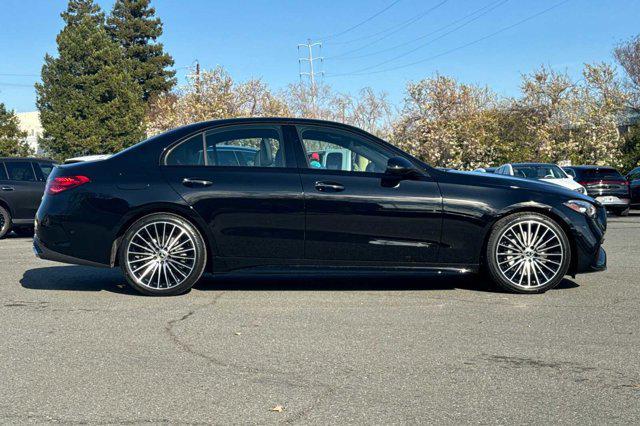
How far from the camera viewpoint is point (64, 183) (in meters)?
7.08

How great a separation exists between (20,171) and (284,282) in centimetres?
939

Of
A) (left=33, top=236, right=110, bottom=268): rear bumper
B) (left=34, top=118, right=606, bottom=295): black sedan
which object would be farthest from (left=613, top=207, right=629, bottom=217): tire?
(left=33, top=236, right=110, bottom=268): rear bumper

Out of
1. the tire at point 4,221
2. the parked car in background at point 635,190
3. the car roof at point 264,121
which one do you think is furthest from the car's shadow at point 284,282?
the parked car in background at point 635,190

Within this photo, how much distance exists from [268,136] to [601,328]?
11.1 feet

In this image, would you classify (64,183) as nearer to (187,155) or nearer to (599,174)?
(187,155)

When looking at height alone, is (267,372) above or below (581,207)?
below

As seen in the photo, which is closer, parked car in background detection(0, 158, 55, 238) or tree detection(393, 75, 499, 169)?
parked car in background detection(0, 158, 55, 238)

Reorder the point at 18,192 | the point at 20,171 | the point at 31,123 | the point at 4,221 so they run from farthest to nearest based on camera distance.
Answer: the point at 31,123
the point at 20,171
the point at 18,192
the point at 4,221

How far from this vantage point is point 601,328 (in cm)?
569

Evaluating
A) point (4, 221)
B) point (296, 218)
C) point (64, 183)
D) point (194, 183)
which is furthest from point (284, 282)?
point (4, 221)

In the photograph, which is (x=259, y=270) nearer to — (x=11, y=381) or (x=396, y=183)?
(x=396, y=183)

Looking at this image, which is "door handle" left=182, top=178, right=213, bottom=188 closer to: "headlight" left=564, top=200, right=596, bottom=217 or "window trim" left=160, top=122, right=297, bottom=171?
"window trim" left=160, top=122, right=297, bottom=171

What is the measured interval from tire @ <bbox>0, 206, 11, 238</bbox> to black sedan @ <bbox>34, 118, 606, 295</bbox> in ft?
27.6

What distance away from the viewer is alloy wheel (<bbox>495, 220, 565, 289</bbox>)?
23.2 feet
